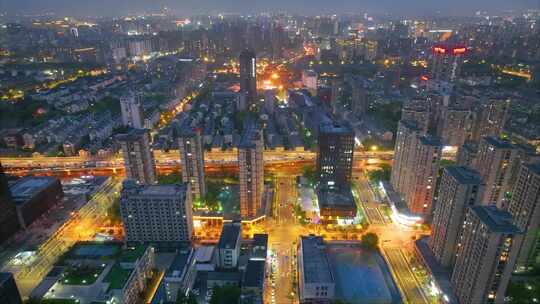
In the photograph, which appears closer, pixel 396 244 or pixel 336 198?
pixel 396 244

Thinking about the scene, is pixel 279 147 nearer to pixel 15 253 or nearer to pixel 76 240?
pixel 76 240

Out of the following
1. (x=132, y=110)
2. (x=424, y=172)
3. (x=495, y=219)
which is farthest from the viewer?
(x=132, y=110)

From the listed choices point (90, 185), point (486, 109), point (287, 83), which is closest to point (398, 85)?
point (287, 83)

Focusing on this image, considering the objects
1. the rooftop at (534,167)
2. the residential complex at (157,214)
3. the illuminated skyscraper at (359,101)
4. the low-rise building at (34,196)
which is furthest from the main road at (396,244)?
the low-rise building at (34,196)

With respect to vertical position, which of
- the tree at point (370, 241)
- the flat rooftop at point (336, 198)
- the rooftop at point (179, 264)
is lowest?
the tree at point (370, 241)

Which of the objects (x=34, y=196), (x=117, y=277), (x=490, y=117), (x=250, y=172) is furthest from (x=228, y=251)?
(x=490, y=117)

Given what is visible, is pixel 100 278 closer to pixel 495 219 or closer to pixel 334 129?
pixel 334 129

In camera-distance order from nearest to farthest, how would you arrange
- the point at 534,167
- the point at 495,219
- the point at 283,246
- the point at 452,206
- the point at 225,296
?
the point at 495,219 < the point at 225,296 < the point at 452,206 < the point at 534,167 < the point at 283,246

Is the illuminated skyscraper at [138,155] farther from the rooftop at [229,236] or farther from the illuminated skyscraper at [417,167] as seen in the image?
the illuminated skyscraper at [417,167]
